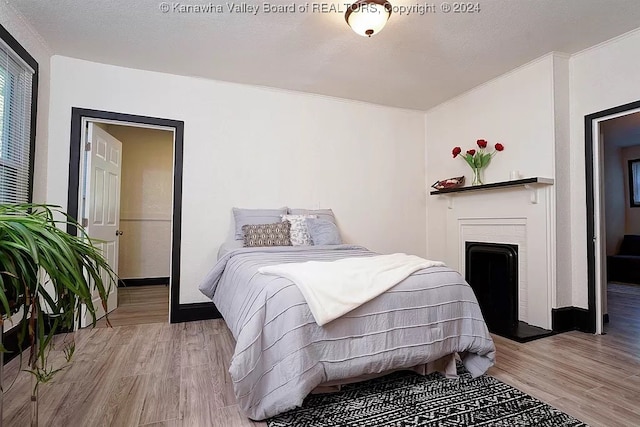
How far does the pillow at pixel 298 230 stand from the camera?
3176 mm

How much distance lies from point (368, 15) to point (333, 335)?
1.99 m

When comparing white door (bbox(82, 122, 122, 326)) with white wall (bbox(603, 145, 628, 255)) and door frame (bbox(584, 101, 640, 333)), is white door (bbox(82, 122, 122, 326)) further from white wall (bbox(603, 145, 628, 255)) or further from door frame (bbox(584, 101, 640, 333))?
white wall (bbox(603, 145, 628, 255))

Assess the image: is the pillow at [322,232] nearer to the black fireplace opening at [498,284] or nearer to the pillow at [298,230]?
the pillow at [298,230]

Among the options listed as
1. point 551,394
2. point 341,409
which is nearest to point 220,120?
point 341,409

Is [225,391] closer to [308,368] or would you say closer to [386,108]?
[308,368]

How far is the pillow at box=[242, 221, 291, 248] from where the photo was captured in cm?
304

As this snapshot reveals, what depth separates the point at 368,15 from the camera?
2.18m

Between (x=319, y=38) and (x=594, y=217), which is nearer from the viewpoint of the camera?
(x=319, y=38)

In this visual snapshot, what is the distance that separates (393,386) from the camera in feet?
6.38

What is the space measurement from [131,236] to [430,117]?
480 cm

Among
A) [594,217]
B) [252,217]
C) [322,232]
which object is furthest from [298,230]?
[594,217]

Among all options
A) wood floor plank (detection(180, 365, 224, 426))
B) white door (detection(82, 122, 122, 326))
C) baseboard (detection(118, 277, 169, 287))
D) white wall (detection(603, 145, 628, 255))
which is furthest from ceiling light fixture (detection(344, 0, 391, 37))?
white wall (detection(603, 145, 628, 255))

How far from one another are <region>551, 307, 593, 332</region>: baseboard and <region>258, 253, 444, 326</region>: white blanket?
179cm

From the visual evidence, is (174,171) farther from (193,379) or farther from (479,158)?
(479,158)
